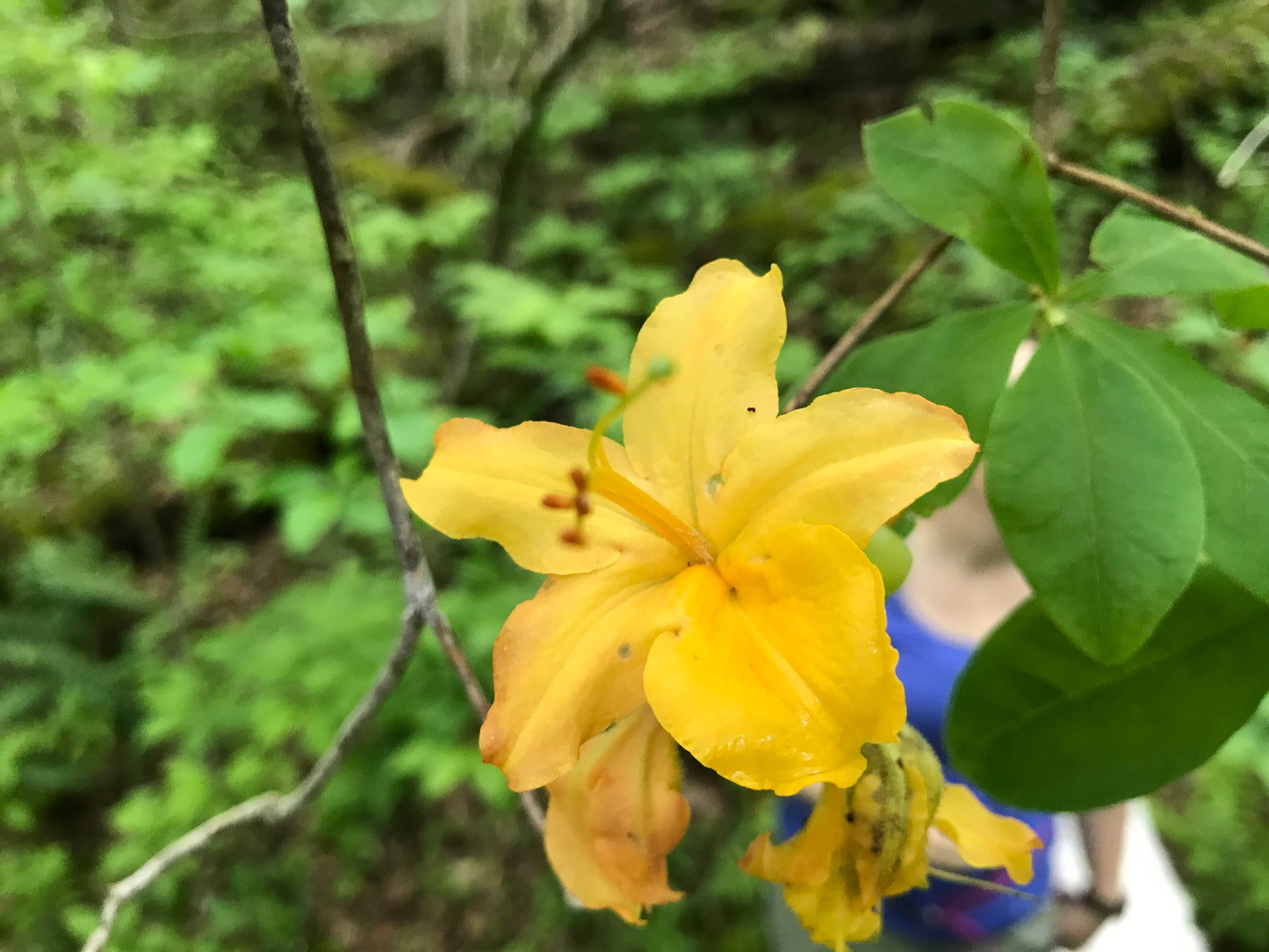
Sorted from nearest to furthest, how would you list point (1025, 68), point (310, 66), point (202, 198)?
point (202, 198), point (1025, 68), point (310, 66)

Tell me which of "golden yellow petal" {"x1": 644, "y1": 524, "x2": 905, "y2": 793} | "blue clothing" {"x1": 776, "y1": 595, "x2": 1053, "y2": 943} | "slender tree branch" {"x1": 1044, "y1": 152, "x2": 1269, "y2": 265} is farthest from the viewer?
"blue clothing" {"x1": 776, "y1": 595, "x2": 1053, "y2": 943}

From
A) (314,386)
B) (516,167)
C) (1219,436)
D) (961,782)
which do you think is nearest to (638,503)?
(1219,436)

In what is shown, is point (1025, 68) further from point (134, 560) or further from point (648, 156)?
point (134, 560)

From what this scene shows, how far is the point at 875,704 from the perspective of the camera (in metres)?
0.34

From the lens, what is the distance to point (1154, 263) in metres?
0.49

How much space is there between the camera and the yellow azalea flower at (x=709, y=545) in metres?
0.35

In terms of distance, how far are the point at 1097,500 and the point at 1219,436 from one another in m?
0.10

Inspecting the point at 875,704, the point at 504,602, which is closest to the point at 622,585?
the point at 875,704

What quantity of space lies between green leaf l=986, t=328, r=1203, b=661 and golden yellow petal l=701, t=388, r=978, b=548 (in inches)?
2.8

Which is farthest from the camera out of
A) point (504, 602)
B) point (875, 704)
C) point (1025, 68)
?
point (1025, 68)

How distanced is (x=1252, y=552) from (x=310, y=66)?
463 cm

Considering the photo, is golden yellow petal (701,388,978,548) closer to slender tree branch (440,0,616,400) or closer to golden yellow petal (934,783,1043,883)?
golden yellow petal (934,783,1043,883)

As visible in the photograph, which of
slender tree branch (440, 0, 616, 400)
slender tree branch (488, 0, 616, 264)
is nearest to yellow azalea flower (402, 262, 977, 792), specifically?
slender tree branch (440, 0, 616, 400)

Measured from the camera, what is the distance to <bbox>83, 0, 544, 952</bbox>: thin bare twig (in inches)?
15.4
